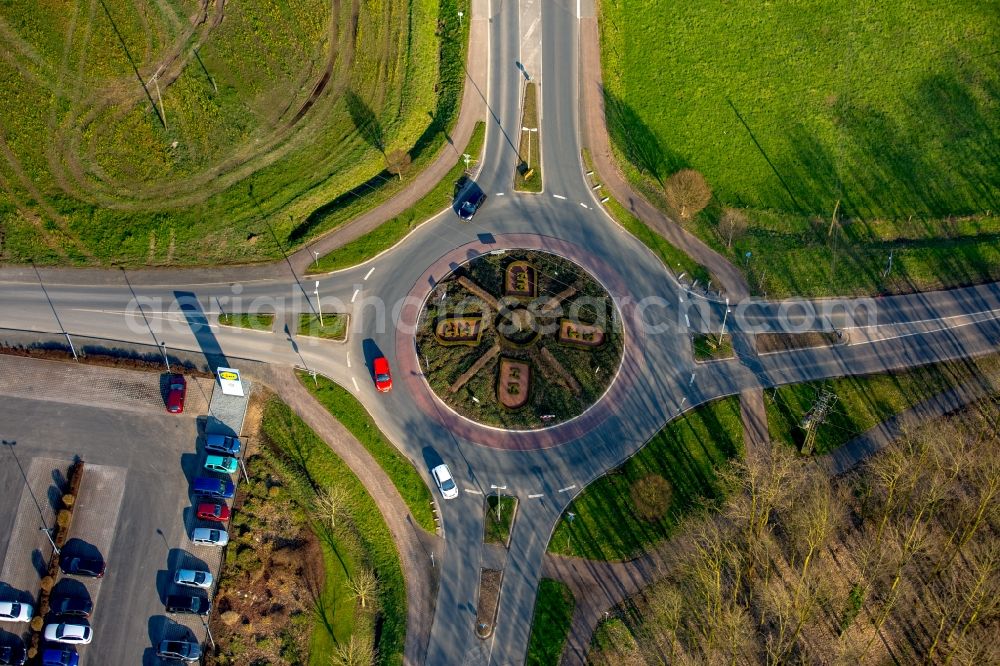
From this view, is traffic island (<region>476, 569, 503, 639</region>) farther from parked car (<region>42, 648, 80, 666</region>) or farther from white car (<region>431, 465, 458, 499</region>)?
parked car (<region>42, 648, 80, 666</region>)

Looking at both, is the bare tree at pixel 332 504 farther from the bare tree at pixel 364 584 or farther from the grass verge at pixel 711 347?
the grass verge at pixel 711 347

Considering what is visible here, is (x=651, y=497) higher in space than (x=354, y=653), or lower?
higher

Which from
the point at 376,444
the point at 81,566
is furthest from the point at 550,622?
the point at 81,566

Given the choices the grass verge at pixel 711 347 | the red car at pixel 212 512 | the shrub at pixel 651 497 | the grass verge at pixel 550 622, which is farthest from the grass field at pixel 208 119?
the grass verge at pixel 550 622

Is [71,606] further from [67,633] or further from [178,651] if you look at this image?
[178,651]

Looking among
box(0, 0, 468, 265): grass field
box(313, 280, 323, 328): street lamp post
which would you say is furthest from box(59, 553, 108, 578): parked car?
box(0, 0, 468, 265): grass field

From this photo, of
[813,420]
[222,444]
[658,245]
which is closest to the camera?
[222,444]
